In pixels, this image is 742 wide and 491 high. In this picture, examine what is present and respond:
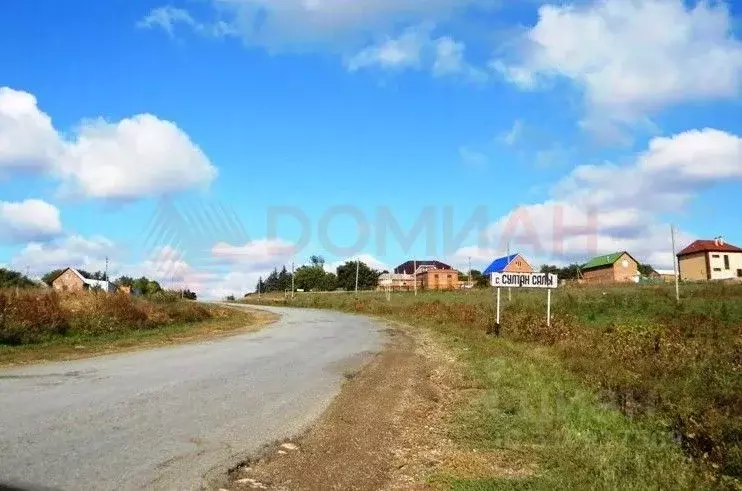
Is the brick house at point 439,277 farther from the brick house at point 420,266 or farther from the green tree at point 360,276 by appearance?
the green tree at point 360,276

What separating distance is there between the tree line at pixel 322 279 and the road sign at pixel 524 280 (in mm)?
115474

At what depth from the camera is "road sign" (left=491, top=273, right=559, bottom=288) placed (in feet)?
73.2

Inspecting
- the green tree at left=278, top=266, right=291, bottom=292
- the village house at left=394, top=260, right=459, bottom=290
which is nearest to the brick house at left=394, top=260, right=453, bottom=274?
the village house at left=394, top=260, right=459, bottom=290

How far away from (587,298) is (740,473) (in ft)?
131

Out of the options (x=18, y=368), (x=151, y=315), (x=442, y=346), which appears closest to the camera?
(x=18, y=368)

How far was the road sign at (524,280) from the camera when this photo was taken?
22.3 m

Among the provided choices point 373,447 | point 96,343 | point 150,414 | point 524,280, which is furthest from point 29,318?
point 373,447

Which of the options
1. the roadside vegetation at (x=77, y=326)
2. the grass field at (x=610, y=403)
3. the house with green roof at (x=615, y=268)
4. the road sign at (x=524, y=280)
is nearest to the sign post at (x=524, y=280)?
the road sign at (x=524, y=280)

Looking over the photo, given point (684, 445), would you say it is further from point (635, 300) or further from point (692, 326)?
point (635, 300)

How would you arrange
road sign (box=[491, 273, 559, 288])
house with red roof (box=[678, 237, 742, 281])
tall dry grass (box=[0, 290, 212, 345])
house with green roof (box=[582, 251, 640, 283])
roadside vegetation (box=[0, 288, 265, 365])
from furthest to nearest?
house with green roof (box=[582, 251, 640, 283]) < house with red roof (box=[678, 237, 742, 281]) < road sign (box=[491, 273, 559, 288]) < tall dry grass (box=[0, 290, 212, 345]) < roadside vegetation (box=[0, 288, 265, 365])

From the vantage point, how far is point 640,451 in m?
7.53

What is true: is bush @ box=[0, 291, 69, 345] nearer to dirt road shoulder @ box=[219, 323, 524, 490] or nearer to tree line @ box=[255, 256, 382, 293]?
dirt road shoulder @ box=[219, 323, 524, 490]

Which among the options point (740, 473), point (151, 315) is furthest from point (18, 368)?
point (151, 315)

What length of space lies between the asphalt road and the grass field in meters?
2.70
